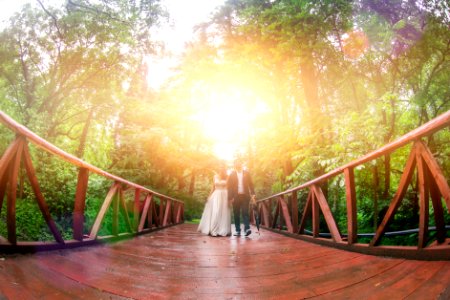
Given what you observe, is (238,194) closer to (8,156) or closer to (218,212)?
(218,212)

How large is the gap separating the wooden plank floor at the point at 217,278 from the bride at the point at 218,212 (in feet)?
13.0

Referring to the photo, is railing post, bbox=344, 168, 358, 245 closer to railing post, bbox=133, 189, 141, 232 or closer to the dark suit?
A: the dark suit

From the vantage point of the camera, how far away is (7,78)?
336 inches

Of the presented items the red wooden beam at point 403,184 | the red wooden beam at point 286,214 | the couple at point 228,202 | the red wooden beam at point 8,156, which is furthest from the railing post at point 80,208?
the red wooden beam at point 286,214

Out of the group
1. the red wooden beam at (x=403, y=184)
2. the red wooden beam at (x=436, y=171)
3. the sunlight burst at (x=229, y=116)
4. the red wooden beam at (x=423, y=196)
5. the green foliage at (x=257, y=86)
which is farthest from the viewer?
the sunlight burst at (x=229, y=116)

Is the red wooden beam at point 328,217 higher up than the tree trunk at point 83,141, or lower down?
lower down

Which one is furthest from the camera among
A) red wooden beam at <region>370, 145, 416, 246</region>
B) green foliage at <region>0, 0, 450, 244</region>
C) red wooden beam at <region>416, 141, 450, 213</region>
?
green foliage at <region>0, 0, 450, 244</region>

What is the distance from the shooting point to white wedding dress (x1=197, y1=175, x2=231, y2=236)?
6.59 metres

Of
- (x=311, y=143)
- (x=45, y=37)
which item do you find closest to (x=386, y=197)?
(x=311, y=143)

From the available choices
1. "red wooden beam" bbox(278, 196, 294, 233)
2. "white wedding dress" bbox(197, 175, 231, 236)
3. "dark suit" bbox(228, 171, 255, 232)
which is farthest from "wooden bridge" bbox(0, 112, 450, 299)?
"white wedding dress" bbox(197, 175, 231, 236)

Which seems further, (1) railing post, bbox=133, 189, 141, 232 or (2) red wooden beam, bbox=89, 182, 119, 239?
(1) railing post, bbox=133, 189, 141, 232

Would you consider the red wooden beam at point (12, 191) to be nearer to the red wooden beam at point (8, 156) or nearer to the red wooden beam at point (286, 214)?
the red wooden beam at point (8, 156)

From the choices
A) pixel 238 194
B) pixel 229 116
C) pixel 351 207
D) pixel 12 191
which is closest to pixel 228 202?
pixel 238 194

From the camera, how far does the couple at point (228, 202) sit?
6.18 meters
